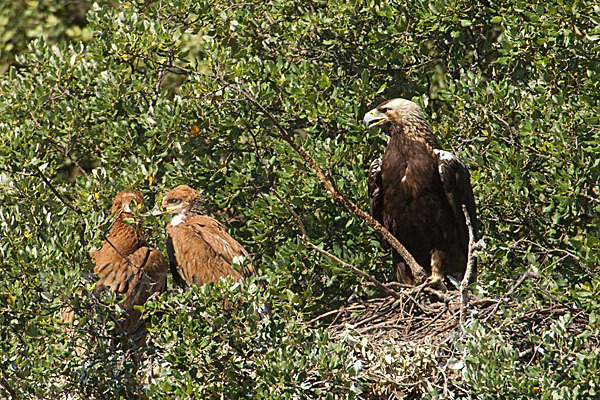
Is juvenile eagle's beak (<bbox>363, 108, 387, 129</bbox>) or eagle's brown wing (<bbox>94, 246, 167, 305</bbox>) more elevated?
juvenile eagle's beak (<bbox>363, 108, 387, 129</bbox>)

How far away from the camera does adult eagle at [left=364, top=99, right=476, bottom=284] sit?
17.7ft

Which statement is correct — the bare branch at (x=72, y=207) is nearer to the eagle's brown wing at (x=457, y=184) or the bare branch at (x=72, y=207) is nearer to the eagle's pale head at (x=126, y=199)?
the eagle's pale head at (x=126, y=199)

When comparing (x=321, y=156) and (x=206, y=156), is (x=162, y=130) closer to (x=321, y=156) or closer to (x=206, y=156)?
(x=206, y=156)

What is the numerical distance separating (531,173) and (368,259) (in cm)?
121

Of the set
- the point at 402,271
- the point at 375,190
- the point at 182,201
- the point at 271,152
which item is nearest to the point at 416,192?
the point at 375,190

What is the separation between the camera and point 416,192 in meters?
5.41

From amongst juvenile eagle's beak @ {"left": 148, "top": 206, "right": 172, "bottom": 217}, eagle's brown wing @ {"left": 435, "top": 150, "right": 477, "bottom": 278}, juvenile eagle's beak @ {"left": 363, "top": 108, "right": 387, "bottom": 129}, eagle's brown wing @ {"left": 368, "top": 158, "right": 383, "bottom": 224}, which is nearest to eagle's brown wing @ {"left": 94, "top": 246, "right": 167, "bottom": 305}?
juvenile eagle's beak @ {"left": 148, "top": 206, "right": 172, "bottom": 217}

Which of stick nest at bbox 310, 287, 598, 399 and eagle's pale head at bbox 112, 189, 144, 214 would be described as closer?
stick nest at bbox 310, 287, 598, 399

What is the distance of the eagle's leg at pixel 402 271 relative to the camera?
17.7 ft

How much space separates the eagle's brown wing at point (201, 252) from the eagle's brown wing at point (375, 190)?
91 centimetres

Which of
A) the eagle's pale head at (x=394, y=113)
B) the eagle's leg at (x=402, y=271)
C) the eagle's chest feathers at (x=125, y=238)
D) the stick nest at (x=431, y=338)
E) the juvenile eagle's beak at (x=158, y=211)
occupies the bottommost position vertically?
the eagle's leg at (x=402, y=271)

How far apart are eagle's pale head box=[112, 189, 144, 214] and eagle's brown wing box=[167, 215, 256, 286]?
0.32m

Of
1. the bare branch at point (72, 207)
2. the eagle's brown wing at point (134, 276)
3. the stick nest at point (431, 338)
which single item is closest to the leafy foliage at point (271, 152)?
the bare branch at point (72, 207)

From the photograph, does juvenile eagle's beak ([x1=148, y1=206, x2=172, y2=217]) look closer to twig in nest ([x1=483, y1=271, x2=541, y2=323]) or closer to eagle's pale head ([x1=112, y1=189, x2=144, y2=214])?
eagle's pale head ([x1=112, y1=189, x2=144, y2=214])
